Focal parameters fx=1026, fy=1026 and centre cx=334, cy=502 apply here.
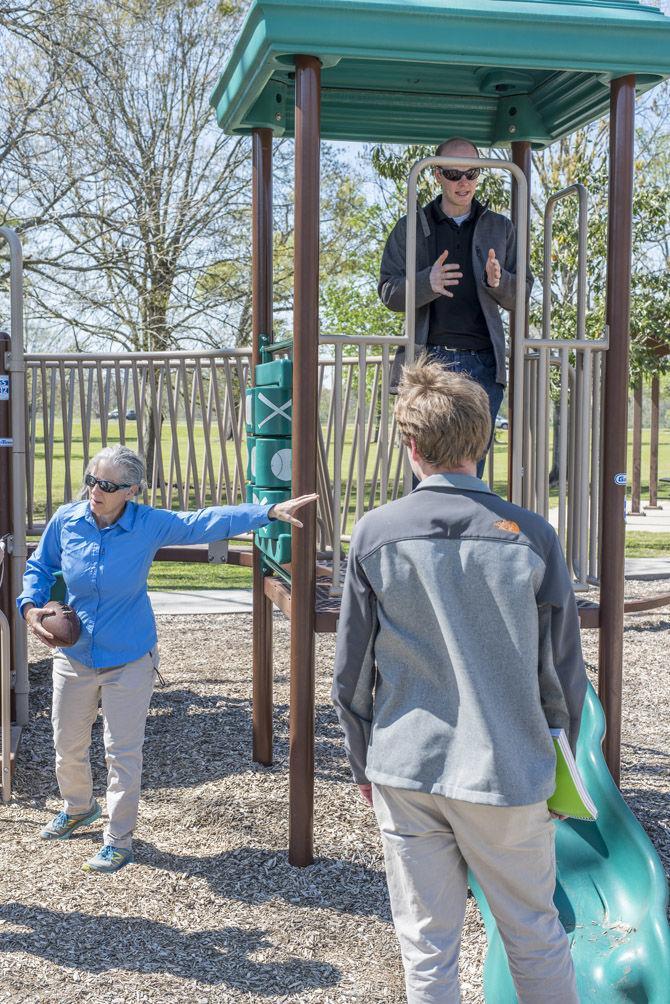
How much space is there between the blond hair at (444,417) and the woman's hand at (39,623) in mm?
1958

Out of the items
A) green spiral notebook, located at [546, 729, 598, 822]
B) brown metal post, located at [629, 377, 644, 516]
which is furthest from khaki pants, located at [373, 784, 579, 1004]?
brown metal post, located at [629, 377, 644, 516]

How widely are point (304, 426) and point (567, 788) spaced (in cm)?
192

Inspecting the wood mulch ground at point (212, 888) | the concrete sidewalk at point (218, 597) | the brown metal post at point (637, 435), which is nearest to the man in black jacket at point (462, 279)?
the wood mulch ground at point (212, 888)

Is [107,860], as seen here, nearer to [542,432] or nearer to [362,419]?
[362,419]

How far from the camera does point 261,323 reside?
5.14 meters

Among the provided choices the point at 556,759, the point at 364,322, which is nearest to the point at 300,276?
the point at 556,759

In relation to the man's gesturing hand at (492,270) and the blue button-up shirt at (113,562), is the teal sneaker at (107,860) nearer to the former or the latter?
the blue button-up shirt at (113,562)

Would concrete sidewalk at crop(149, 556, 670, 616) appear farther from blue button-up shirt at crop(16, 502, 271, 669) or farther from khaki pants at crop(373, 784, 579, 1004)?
khaki pants at crop(373, 784, 579, 1004)

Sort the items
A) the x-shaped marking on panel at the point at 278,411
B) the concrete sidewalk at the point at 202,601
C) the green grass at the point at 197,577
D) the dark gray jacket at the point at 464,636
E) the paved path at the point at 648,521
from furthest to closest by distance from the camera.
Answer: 1. the paved path at the point at 648,521
2. the green grass at the point at 197,577
3. the concrete sidewalk at the point at 202,601
4. the x-shaped marking on panel at the point at 278,411
5. the dark gray jacket at the point at 464,636

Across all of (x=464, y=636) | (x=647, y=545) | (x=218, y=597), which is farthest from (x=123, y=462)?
(x=647, y=545)

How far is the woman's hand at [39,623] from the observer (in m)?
3.72

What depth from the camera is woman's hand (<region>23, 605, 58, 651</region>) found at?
12.2 feet

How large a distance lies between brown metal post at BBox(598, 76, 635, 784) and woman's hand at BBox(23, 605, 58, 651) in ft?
7.07

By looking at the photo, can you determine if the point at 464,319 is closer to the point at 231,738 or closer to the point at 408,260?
the point at 408,260
